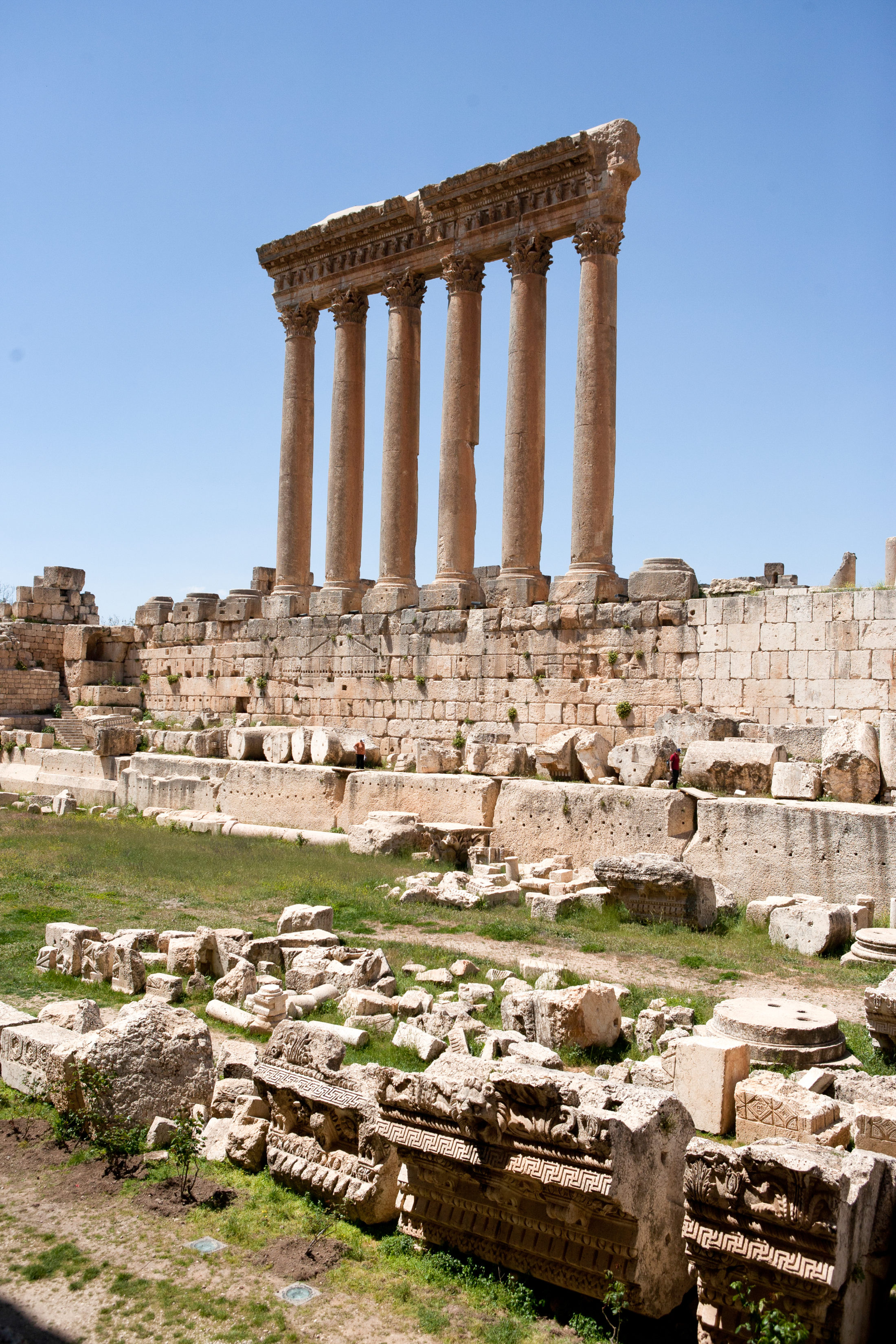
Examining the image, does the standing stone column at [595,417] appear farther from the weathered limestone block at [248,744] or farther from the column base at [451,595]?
the weathered limestone block at [248,744]

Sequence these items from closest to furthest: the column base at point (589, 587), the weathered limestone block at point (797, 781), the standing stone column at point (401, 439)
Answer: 1. the weathered limestone block at point (797, 781)
2. the column base at point (589, 587)
3. the standing stone column at point (401, 439)

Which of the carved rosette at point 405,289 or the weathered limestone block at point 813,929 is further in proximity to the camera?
the carved rosette at point 405,289

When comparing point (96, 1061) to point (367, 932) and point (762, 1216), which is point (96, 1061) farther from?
point (367, 932)

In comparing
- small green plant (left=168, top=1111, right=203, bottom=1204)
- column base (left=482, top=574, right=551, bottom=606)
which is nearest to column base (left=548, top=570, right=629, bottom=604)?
column base (left=482, top=574, right=551, bottom=606)

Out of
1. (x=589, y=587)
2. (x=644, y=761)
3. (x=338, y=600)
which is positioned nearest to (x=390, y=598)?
(x=338, y=600)

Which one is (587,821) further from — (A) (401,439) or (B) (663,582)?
(A) (401,439)

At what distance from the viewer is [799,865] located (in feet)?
38.6

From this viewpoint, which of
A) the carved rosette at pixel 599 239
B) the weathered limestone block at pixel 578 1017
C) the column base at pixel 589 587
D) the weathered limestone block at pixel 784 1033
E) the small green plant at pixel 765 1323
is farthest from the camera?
the carved rosette at pixel 599 239

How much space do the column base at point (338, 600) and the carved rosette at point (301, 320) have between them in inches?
238

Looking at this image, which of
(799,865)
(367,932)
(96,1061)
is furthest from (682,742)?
(96,1061)

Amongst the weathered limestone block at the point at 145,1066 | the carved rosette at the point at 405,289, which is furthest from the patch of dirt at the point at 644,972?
the carved rosette at the point at 405,289

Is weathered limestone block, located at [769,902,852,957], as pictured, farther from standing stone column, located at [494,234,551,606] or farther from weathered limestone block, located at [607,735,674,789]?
standing stone column, located at [494,234,551,606]

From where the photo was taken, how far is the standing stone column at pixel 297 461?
24.1 m

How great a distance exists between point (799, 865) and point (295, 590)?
47.7 ft
